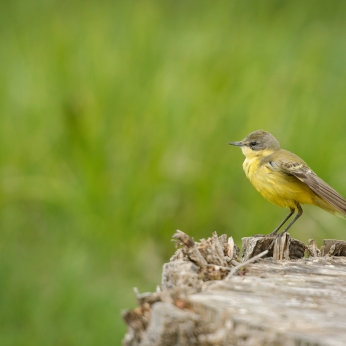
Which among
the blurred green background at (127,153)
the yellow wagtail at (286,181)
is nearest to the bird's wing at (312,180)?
the yellow wagtail at (286,181)

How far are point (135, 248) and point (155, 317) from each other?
504cm

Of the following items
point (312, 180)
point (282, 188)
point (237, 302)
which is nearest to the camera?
point (237, 302)

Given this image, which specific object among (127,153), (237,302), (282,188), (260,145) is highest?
(127,153)

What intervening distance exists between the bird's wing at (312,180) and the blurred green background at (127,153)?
1.81 meters

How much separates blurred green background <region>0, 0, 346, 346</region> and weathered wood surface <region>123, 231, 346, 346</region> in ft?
10.4

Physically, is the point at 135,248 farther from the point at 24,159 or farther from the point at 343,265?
the point at 343,265

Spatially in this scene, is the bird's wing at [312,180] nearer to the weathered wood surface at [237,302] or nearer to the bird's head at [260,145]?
the bird's head at [260,145]

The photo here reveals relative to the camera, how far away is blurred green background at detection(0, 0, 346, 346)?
7.16m

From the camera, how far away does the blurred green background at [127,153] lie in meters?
7.16

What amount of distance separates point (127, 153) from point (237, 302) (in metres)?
5.39

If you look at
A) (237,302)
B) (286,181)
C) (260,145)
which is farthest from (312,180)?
(237,302)

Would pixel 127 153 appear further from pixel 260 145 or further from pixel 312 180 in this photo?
pixel 312 180

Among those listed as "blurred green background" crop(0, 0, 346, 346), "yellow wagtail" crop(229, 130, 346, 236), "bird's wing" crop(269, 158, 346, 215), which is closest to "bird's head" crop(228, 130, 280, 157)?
"yellow wagtail" crop(229, 130, 346, 236)

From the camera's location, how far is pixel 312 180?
226 inches
